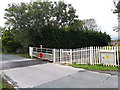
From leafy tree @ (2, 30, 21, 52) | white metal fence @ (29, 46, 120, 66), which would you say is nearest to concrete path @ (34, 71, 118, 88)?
white metal fence @ (29, 46, 120, 66)

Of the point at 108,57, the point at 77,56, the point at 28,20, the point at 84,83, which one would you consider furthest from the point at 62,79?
the point at 28,20

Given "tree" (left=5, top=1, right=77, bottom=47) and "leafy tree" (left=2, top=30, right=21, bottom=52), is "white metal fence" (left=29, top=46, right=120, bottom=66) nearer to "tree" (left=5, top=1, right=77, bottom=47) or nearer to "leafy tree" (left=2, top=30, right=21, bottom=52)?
"tree" (left=5, top=1, right=77, bottom=47)

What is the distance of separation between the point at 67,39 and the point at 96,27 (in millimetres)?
23127

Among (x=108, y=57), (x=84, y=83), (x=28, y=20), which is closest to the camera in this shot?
(x=84, y=83)

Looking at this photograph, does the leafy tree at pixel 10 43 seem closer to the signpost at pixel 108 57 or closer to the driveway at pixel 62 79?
the driveway at pixel 62 79

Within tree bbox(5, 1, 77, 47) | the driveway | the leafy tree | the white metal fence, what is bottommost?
the driveway

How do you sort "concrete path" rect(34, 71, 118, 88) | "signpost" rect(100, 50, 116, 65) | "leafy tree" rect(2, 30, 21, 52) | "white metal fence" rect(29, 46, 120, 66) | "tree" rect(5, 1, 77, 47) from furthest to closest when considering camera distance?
"leafy tree" rect(2, 30, 21, 52) < "tree" rect(5, 1, 77, 47) < "white metal fence" rect(29, 46, 120, 66) < "signpost" rect(100, 50, 116, 65) < "concrete path" rect(34, 71, 118, 88)

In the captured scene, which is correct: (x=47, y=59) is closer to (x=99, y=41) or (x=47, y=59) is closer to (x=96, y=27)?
(x=99, y=41)

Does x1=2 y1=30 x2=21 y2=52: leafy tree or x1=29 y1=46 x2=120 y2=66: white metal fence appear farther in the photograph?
x1=2 y1=30 x2=21 y2=52: leafy tree

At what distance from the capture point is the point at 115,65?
669 cm

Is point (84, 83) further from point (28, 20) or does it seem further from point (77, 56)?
point (28, 20)

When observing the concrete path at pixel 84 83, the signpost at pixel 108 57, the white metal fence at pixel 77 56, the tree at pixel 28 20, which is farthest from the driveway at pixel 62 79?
the tree at pixel 28 20

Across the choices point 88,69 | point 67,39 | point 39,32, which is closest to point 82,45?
point 67,39

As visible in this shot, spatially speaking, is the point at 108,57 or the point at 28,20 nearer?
the point at 108,57
